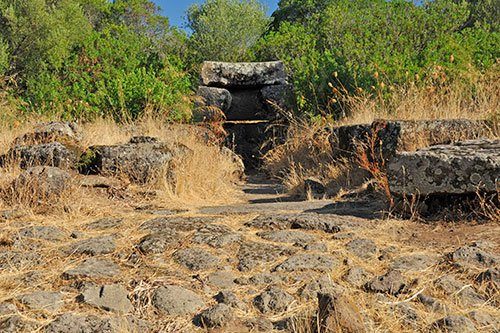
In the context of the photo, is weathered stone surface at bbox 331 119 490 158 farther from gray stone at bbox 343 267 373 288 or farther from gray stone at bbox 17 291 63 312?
gray stone at bbox 17 291 63 312

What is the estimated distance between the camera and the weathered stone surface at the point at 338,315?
287 cm

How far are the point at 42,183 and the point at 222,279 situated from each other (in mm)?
2653

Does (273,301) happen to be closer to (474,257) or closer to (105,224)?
(474,257)

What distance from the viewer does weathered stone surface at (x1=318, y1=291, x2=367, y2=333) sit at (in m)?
2.87

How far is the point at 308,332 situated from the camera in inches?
115

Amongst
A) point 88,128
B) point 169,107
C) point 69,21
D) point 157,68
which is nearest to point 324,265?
point 88,128

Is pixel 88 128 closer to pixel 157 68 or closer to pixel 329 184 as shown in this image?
pixel 329 184

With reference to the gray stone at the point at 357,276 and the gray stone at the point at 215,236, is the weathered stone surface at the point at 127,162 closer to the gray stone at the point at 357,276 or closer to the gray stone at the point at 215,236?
the gray stone at the point at 215,236

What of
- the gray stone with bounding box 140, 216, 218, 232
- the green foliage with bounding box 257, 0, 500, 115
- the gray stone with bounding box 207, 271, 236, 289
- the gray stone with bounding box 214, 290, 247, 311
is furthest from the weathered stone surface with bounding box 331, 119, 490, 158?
the gray stone with bounding box 214, 290, 247, 311

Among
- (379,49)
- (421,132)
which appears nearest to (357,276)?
(421,132)

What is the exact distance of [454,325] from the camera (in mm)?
3074

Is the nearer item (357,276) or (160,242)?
(357,276)

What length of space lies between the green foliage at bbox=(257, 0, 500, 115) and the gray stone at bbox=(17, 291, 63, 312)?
745 cm

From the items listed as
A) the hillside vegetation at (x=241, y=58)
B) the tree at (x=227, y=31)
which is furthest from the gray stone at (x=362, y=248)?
the tree at (x=227, y=31)
